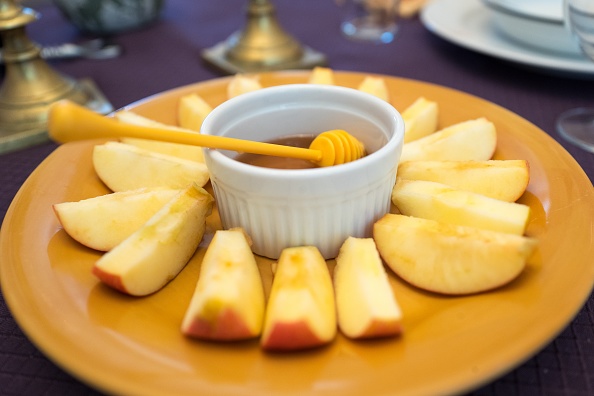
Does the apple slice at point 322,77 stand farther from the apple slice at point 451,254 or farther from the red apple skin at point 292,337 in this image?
the red apple skin at point 292,337

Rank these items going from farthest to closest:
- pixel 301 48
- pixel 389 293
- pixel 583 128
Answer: pixel 301 48 → pixel 583 128 → pixel 389 293

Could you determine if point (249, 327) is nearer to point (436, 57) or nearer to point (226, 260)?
point (226, 260)

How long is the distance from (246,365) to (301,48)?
1.36 metres

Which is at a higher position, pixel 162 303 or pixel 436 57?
pixel 162 303

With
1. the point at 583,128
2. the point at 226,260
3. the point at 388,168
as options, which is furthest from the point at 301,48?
the point at 226,260

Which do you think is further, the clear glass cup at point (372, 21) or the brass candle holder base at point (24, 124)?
the clear glass cup at point (372, 21)

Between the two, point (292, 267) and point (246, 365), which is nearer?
point (246, 365)

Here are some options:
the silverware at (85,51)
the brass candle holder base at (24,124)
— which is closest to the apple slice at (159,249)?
the brass candle holder base at (24,124)

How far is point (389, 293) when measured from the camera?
74 cm

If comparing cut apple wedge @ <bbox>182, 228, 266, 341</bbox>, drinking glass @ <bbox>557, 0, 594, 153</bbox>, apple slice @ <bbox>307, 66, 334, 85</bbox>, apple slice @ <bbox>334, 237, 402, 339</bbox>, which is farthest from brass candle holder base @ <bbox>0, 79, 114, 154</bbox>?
drinking glass @ <bbox>557, 0, 594, 153</bbox>

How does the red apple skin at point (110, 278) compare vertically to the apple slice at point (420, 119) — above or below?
above

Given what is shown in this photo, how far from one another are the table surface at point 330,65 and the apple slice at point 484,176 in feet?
0.75

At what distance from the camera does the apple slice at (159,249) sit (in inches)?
30.9

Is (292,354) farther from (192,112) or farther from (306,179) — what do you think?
(192,112)
